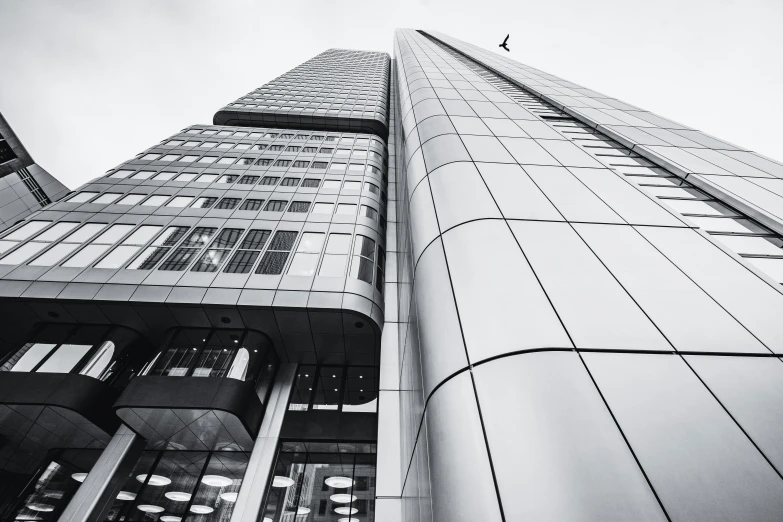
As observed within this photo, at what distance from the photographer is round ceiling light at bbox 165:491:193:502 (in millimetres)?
10812

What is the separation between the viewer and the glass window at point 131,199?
16861 mm

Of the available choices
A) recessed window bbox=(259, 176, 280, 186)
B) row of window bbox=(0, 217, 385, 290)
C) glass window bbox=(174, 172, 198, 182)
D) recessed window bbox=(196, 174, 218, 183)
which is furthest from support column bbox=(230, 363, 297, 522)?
glass window bbox=(174, 172, 198, 182)

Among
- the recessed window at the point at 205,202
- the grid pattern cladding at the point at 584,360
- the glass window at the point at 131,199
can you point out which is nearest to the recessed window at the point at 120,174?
the glass window at the point at 131,199

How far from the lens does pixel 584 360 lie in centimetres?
353

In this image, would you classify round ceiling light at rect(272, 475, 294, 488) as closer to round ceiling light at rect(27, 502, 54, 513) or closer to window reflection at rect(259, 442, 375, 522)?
window reflection at rect(259, 442, 375, 522)

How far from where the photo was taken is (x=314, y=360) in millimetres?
13828

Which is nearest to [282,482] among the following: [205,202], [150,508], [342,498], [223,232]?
[342,498]

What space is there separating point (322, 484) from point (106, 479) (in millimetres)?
6801

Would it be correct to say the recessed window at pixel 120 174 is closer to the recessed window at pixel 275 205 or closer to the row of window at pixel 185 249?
the row of window at pixel 185 249

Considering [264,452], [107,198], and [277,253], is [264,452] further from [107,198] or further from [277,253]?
[107,198]

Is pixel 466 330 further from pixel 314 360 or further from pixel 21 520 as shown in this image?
pixel 21 520

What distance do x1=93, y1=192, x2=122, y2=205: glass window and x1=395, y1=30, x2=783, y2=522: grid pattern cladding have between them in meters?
18.9

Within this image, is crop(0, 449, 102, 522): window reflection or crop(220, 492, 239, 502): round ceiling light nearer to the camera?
crop(220, 492, 239, 502): round ceiling light

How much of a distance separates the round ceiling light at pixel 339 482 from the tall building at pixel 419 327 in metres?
0.05
